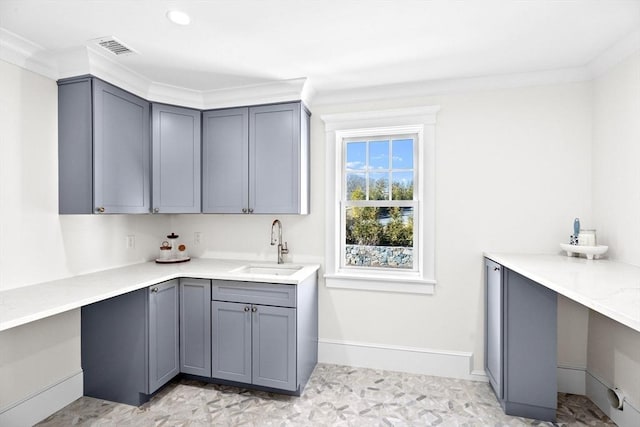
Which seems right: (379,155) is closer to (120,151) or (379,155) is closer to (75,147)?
(120,151)

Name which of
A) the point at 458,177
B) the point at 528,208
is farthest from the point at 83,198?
the point at 528,208

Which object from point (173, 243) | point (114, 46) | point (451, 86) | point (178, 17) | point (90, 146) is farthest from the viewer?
point (173, 243)

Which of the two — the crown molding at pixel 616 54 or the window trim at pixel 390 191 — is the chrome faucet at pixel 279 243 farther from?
the crown molding at pixel 616 54

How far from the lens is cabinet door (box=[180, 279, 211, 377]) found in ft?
8.14

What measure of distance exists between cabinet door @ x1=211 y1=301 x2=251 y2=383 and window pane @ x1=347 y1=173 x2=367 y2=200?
54.7 inches

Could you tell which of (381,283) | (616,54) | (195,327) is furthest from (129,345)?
(616,54)

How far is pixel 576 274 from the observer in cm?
173

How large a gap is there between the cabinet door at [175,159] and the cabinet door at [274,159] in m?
0.55

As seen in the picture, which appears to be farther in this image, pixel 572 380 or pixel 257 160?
pixel 257 160

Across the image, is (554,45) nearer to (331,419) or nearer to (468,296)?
(468,296)

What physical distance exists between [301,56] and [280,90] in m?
0.49

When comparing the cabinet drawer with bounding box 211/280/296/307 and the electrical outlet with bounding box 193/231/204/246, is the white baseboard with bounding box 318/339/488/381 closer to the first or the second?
the cabinet drawer with bounding box 211/280/296/307

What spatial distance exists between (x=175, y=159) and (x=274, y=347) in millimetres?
1830

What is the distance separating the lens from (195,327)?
8.21 feet
